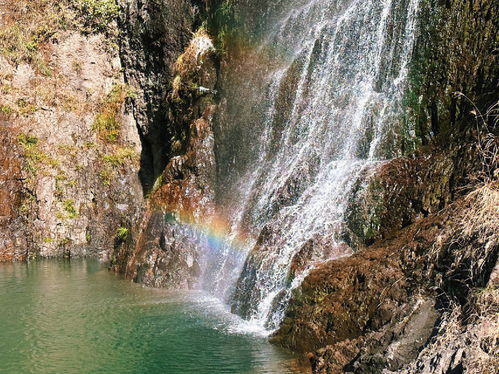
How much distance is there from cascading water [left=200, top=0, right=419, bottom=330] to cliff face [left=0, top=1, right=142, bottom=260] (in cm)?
521

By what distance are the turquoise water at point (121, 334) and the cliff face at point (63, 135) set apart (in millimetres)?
4101

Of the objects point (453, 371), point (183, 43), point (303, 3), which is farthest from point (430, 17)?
point (183, 43)

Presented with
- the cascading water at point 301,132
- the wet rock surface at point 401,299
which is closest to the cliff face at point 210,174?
the wet rock surface at point 401,299

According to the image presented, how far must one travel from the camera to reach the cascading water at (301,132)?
9.36 metres

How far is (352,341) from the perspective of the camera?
6797 millimetres

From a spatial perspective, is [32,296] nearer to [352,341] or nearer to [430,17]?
[352,341]

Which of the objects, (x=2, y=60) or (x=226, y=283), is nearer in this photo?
(x=226, y=283)

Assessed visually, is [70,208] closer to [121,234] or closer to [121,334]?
[121,234]

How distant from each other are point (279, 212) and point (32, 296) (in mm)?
5729

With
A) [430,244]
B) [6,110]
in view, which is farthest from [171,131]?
[430,244]

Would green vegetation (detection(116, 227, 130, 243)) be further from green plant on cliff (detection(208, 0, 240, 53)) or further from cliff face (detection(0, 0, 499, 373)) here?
green plant on cliff (detection(208, 0, 240, 53))

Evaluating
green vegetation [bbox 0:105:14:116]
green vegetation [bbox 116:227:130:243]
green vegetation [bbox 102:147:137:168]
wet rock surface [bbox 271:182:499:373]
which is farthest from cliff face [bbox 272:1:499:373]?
green vegetation [bbox 0:105:14:116]

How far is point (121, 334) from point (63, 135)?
1071 centimetres

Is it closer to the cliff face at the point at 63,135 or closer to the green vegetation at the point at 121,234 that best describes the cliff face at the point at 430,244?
the green vegetation at the point at 121,234
